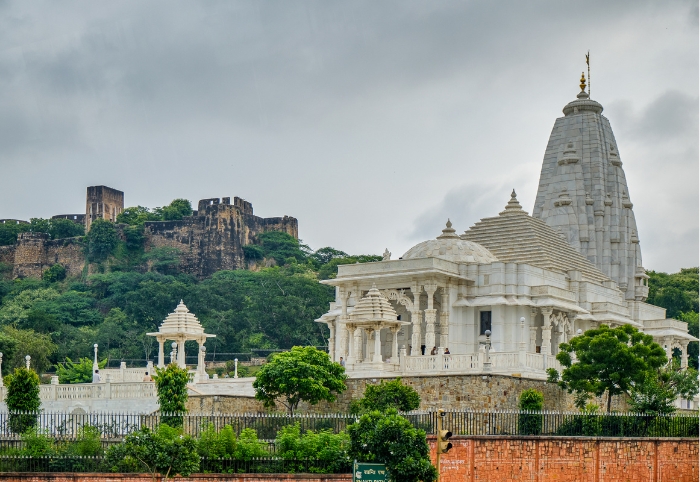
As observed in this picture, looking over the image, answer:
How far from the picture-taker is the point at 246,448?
3044cm

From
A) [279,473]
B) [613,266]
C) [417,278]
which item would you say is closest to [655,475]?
[279,473]

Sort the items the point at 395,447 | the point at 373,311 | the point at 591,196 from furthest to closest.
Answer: the point at 591,196, the point at 373,311, the point at 395,447

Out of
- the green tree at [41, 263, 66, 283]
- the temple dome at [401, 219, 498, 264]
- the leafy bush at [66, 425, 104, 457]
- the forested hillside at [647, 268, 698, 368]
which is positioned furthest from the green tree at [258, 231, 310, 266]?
the leafy bush at [66, 425, 104, 457]

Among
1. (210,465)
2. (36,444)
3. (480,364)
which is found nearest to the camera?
(210,465)

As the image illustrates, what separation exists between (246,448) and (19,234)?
90333mm

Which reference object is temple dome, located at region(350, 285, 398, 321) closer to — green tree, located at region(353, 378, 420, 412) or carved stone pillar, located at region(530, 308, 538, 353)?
green tree, located at region(353, 378, 420, 412)

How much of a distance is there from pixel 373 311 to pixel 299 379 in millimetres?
4999

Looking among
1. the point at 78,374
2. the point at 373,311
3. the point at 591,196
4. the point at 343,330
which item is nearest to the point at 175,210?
the point at 78,374

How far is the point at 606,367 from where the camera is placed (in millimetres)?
38844

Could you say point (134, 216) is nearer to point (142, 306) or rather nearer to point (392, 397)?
point (142, 306)

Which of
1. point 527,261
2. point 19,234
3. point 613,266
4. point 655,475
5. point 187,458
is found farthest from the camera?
point 19,234

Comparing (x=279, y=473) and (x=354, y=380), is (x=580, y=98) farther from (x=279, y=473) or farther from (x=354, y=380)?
(x=279, y=473)

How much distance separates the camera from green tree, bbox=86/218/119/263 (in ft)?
362

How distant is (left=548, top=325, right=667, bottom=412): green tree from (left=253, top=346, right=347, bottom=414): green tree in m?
6.34
